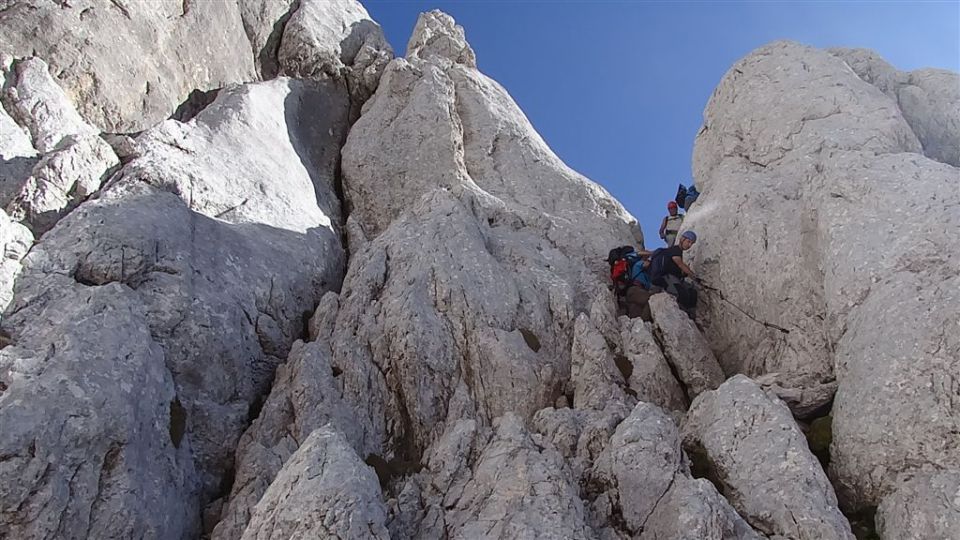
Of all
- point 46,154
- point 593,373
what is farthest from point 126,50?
point 593,373

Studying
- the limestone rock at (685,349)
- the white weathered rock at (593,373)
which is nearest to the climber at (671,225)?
the limestone rock at (685,349)

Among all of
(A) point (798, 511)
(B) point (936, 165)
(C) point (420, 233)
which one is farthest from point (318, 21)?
(A) point (798, 511)

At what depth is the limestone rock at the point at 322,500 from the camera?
1409cm

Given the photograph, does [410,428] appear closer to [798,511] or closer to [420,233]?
[420,233]

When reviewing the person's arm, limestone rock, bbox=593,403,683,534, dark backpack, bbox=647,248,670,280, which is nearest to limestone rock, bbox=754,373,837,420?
limestone rock, bbox=593,403,683,534

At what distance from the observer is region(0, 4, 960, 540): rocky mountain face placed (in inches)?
640

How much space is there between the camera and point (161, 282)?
21359 millimetres

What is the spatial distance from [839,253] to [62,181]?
82.1 feet

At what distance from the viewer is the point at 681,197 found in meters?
37.4

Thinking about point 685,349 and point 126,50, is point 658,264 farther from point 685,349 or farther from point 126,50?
point 126,50

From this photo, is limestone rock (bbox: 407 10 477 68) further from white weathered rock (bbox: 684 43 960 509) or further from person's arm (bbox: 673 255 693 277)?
person's arm (bbox: 673 255 693 277)

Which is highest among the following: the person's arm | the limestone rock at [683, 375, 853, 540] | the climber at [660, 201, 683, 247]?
the climber at [660, 201, 683, 247]

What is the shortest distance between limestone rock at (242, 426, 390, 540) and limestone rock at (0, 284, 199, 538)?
3.22m

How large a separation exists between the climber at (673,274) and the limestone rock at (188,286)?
12.6 meters
